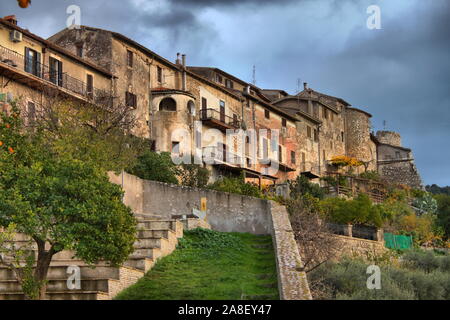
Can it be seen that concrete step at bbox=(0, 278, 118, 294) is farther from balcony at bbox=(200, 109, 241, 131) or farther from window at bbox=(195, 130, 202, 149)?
balcony at bbox=(200, 109, 241, 131)

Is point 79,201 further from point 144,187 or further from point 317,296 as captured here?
point 144,187

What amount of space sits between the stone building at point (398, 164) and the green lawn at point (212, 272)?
53279mm

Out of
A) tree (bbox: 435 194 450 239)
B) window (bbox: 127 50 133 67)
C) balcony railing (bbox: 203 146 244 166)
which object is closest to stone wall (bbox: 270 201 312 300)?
window (bbox: 127 50 133 67)

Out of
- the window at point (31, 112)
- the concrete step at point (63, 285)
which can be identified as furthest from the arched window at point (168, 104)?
the concrete step at point (63, 285)

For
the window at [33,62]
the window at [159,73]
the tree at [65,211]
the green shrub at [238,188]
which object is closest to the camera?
the tree at [65,211]

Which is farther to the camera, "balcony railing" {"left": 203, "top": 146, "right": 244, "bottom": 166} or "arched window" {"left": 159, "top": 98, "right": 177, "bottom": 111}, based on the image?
"balcony railing" {"left": 203, "top": 146, "right": 244, "bottom": 166}

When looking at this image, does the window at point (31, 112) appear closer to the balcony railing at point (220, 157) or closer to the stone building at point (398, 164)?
the balcony railing at point (220, 157)

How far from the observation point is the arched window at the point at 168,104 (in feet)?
148

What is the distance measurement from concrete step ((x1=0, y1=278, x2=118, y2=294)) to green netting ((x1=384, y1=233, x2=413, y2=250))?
69.4 feet

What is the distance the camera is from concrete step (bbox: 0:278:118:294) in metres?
18.3

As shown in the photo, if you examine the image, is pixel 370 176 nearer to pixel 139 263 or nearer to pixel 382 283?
pixel 382 283

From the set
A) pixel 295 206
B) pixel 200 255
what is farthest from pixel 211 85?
pixel 200 255

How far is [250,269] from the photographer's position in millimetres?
21500

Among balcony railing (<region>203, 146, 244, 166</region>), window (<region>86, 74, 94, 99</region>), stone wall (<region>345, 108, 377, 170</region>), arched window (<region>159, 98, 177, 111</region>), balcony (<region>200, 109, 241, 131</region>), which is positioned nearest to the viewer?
window (<region>86, 74, 94, 99</region>)
